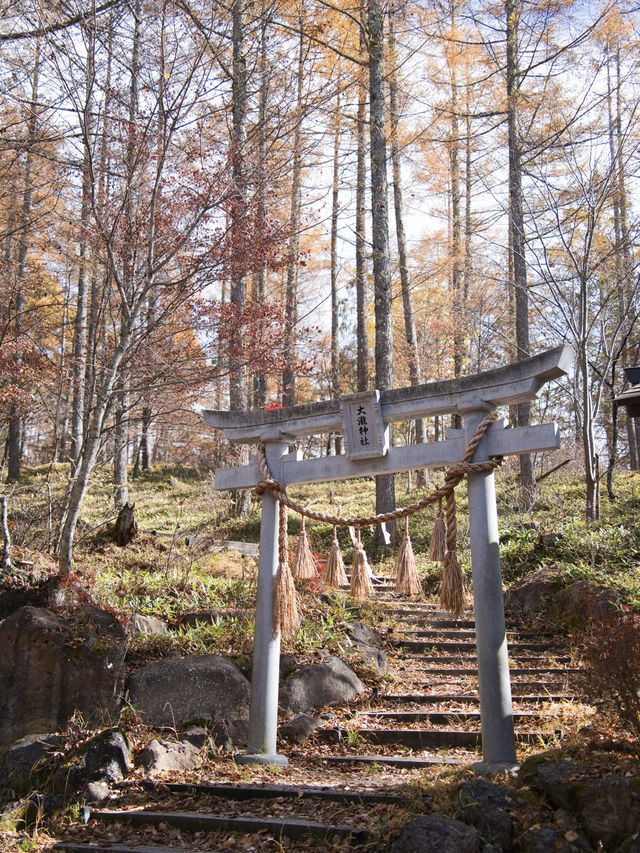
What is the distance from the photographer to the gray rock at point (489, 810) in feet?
11.8

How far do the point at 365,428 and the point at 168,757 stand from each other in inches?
122

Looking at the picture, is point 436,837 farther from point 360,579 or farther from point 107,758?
point 107,758

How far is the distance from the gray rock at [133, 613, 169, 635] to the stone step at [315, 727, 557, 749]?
2.27 metres

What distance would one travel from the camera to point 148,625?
24.7 ft

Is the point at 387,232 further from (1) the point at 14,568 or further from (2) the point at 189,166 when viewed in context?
(1) the point at 14,568

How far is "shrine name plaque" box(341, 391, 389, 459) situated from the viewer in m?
5.36

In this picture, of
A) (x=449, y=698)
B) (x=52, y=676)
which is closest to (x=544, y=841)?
(x=449, y=698)

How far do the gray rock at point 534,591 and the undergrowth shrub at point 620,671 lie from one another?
497 cm

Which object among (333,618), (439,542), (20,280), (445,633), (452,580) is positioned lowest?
(445,633)

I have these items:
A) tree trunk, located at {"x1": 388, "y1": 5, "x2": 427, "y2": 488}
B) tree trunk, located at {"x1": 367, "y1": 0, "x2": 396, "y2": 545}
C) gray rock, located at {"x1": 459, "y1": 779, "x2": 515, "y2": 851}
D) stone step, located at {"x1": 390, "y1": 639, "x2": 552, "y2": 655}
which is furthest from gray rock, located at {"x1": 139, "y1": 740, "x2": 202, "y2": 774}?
tree trunk, located at {"x1": 388, "y1": 5, "x2": 427, "y2": 488}

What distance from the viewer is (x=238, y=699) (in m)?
6.39

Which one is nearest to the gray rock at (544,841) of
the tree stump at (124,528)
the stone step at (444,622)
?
the stone step at (444,622)

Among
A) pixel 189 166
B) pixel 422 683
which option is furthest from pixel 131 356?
pixel 422 683

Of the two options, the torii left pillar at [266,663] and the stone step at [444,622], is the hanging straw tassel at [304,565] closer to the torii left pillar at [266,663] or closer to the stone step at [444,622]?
A: the torii left pillar at [266,663]
